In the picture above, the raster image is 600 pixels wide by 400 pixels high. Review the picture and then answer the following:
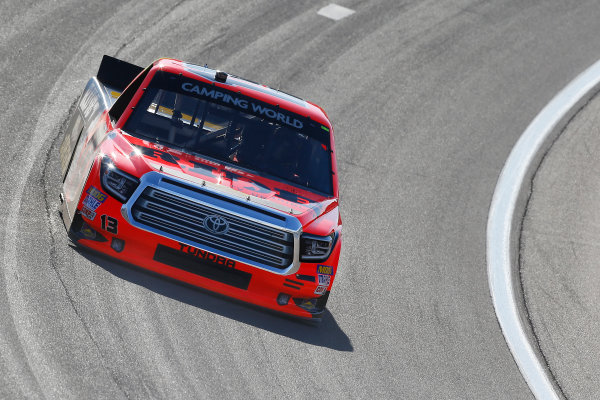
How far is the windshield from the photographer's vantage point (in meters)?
9.19

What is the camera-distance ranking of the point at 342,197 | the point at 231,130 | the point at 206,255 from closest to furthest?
the point at 206,255, the point at 231,130, the point at 342,197

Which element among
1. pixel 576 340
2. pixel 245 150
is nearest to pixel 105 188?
pixel 245 150

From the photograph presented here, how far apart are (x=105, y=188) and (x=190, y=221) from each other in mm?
732

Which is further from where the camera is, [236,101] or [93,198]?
[236,101]

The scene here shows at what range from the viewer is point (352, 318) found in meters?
9.28

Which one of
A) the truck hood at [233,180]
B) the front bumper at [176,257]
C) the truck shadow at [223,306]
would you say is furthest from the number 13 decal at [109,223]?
the truck hood at [233,180]

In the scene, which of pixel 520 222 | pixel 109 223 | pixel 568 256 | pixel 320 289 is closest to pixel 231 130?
pixel 109 223

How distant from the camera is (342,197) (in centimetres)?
1216

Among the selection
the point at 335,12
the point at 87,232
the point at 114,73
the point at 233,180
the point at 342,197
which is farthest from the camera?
the point at 335,12

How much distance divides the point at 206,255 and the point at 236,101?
175 cm

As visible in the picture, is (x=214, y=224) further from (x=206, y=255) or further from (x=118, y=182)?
(x=118, y=182)

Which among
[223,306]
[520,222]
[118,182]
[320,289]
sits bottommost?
[520,222]

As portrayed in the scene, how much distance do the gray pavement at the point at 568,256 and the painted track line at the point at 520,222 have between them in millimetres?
110

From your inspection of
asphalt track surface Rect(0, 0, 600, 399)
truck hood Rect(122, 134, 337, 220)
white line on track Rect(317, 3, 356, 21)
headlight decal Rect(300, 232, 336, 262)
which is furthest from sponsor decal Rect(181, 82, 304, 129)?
white line on track Rect(317, 3, 356, 21)
